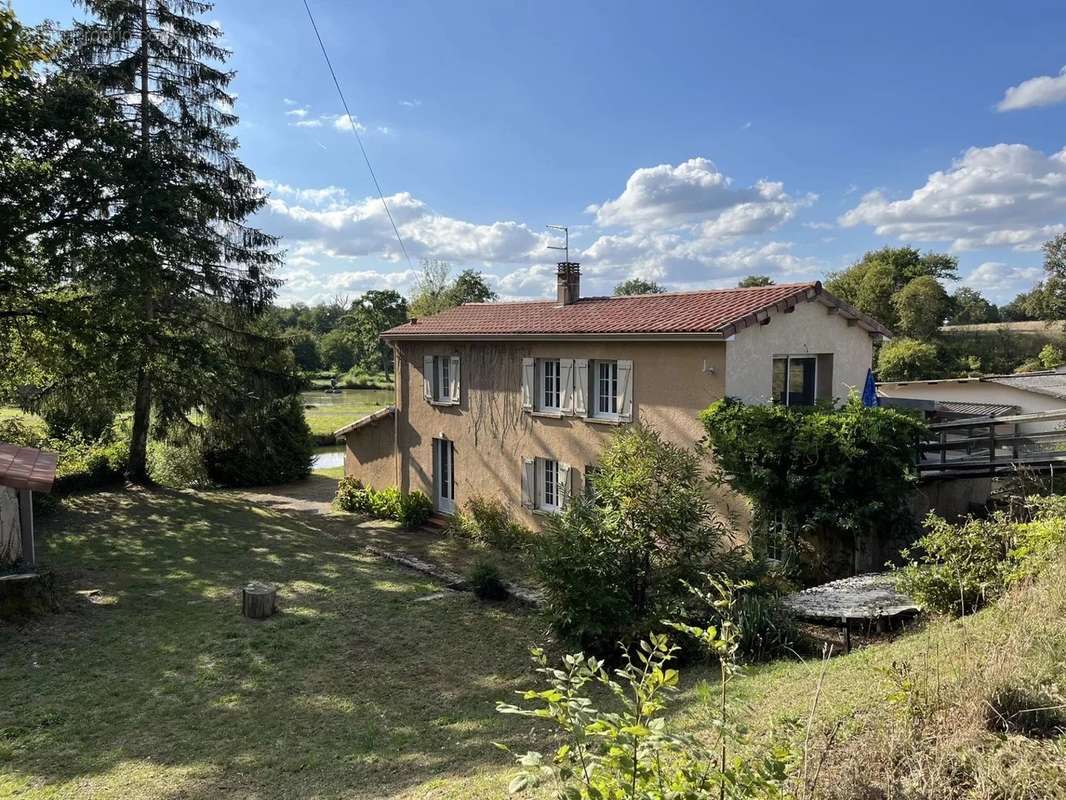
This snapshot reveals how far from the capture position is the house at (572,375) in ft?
41.1

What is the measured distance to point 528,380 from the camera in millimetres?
16078

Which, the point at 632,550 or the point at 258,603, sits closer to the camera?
the point at 632,550

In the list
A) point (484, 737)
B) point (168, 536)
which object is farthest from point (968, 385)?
point (168, 536)

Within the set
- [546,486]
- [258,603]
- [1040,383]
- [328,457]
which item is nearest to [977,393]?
[1040,383]

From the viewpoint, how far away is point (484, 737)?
675 cm

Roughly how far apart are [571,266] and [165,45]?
46.5 ft

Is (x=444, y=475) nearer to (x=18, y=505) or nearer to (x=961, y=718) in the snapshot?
(x=18, y=505)

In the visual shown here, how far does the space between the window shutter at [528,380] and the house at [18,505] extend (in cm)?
941

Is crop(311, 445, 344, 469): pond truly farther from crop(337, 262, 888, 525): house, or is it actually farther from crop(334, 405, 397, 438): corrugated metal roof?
crop(337, 262, 888, 525): house

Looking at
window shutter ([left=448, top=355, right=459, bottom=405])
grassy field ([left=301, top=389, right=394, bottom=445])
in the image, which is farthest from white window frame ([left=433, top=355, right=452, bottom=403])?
grassy field ([left=301, top=389, right=394, bottom=445])

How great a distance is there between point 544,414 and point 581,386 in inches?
53.9

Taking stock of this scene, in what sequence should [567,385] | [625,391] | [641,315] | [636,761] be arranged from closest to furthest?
[636,761], [625,391], [641,315], [567,385]

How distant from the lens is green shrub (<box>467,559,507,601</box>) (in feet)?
40.0

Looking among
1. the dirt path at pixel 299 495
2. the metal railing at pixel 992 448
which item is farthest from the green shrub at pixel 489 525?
the metal railing at pixel 992 448
